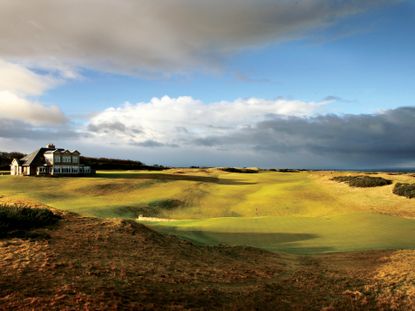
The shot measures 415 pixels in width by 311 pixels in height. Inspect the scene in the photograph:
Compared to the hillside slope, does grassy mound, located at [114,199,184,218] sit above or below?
below

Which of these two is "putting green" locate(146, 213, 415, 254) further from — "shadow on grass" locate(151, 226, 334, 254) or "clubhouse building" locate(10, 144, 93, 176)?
"clubhouse building" locate(10, 144, 93, 176)

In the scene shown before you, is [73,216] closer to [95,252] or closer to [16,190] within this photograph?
[95,252]

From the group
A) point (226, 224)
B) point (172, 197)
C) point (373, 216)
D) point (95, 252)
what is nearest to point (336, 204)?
point (373, 216)

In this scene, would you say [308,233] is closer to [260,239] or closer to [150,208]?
[260,239]

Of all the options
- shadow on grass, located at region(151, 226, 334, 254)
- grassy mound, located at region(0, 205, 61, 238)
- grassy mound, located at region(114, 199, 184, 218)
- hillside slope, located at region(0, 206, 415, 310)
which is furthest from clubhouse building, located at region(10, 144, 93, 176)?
grassy mound, located at region(0, 205, 61, 238)

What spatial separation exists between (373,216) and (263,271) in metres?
20.0

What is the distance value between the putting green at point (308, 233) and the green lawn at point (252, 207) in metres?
0.05

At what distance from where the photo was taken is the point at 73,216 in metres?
17.0

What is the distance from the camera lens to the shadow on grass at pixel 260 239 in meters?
21.5

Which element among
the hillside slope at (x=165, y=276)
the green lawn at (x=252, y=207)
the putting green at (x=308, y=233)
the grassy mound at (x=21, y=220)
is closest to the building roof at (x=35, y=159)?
the green lawn at (x=252, y=207)

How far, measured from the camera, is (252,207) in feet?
153

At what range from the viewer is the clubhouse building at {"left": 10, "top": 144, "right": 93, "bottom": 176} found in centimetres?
7288

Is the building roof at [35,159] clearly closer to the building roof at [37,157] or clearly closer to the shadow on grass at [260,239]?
the building roof at [37,157]

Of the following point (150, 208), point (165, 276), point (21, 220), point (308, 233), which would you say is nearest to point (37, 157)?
point (150, 208)
